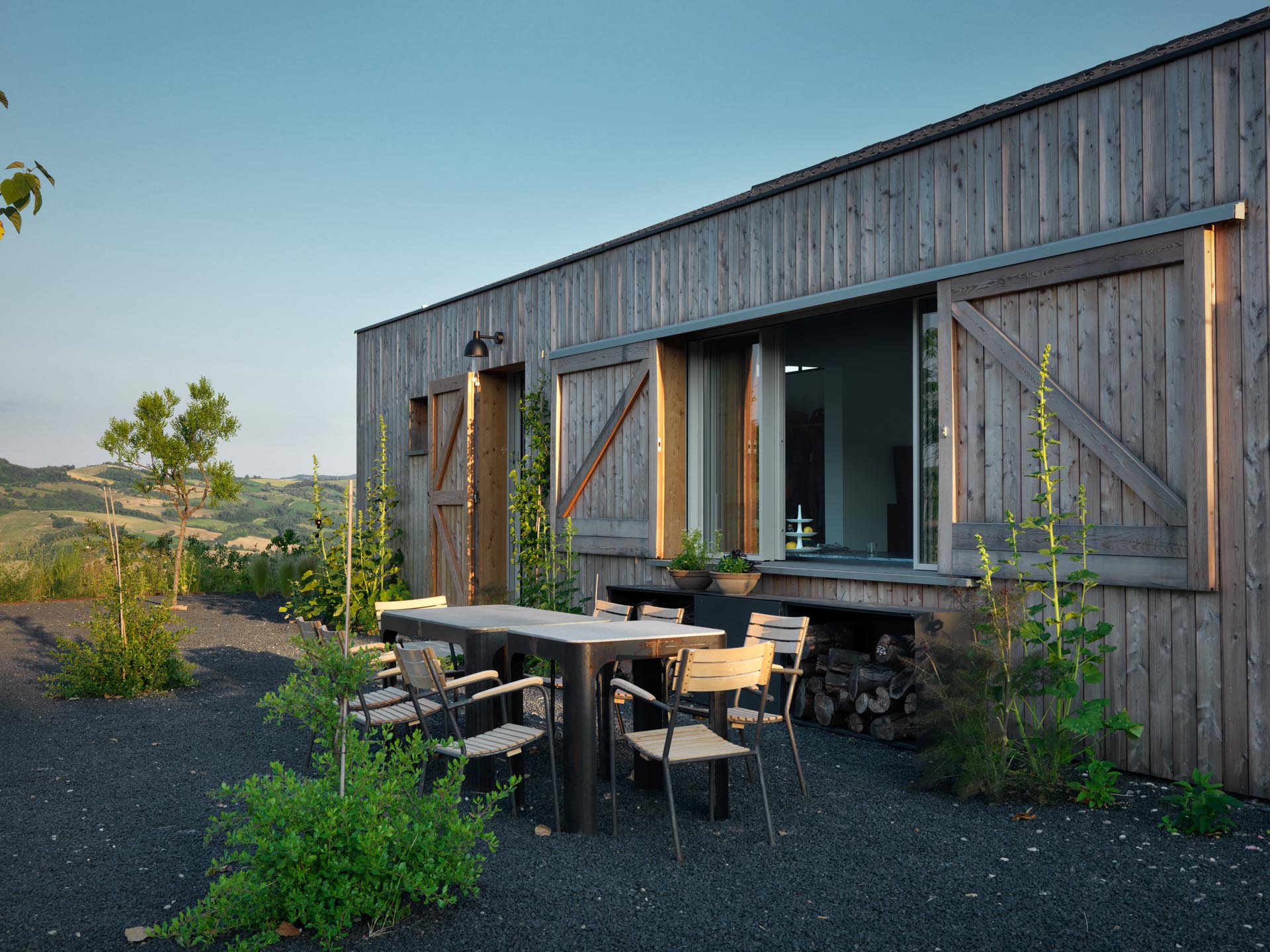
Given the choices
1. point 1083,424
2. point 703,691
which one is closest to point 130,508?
point 703,691

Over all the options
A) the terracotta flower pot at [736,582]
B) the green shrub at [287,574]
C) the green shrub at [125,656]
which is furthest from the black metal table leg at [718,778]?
the green shrub at [287,574]

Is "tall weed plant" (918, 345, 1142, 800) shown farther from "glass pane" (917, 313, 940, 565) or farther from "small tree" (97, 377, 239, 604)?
"small tree" (97, 377, 239, 604)

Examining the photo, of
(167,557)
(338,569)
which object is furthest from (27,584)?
(338,569)

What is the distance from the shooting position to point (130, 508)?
71.1ft

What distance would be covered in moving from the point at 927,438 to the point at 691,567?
1915 millimetres

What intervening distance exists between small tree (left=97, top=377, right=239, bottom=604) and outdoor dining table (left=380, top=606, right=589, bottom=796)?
950cm

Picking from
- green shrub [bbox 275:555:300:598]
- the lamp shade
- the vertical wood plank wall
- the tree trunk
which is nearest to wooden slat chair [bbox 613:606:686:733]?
the vertical wood plank wall

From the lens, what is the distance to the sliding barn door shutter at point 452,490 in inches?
412

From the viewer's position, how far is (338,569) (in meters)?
10.4

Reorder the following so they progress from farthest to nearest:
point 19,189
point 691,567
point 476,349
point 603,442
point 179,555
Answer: point 179,555 < point 476,349 < point 603,442 < point 691,567 < point 19,189

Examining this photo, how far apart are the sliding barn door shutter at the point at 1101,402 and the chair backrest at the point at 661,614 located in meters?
1.58

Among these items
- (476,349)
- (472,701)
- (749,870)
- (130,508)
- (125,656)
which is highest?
(476,349)

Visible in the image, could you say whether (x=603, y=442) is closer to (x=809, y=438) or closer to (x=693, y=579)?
(x=809, y=438)

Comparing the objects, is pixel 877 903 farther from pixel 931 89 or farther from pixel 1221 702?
pixel 931 89
